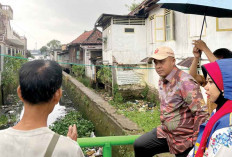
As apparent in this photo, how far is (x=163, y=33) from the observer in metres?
8.60

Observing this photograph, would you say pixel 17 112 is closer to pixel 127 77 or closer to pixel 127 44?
pixel 127 77

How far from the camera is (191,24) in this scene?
21.5 ft

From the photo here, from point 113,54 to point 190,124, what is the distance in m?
9.58

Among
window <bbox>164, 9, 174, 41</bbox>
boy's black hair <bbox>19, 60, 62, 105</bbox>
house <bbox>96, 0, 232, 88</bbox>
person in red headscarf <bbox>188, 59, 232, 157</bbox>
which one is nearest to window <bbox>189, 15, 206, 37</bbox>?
house <bbox>96, 0, 232, 88</bbox>

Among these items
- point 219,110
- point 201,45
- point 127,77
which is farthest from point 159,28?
point 219,110

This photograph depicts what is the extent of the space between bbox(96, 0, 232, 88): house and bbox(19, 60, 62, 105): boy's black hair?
4346 mm

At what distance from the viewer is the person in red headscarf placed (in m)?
1.08

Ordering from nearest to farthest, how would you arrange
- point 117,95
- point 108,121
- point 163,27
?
point 108,121 → point 163,27 → point 117,95

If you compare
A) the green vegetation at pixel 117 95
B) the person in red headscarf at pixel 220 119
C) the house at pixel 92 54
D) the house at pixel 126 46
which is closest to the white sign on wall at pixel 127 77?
the house at pixel 126 46

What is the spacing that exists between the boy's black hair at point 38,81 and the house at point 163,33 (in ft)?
14.3

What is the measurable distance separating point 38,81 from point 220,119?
3.21ft

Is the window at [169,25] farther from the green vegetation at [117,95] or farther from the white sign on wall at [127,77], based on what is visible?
the green vegetation at [117,95]

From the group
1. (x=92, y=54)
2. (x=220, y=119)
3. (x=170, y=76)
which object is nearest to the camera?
(x=220, y=119)

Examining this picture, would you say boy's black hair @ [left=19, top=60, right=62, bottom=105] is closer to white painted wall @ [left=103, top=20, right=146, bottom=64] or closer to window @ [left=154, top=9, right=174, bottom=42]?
window @ [left=154, top=9, right=174, bottom=42]
